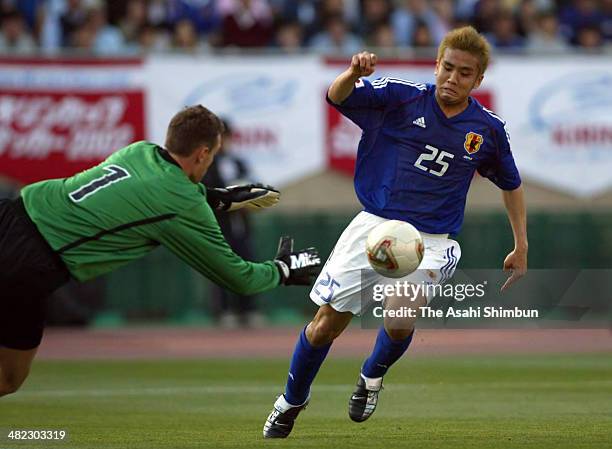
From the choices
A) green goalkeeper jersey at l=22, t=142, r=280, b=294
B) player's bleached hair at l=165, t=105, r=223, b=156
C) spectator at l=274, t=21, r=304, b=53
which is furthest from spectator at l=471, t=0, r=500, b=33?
green goalkeeper jersey at l=22, t=142, r=280, b=294

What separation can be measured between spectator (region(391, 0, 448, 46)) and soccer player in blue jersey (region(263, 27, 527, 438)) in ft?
36.8

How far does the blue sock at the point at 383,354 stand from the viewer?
8945 millimetres

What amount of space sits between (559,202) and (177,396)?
9822 mm

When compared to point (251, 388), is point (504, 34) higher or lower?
higher

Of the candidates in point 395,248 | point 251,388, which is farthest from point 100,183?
point 251,388

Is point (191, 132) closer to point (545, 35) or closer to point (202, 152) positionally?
point (202, 152)

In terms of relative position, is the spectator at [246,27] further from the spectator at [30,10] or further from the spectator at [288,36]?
the spectator at [30,10]

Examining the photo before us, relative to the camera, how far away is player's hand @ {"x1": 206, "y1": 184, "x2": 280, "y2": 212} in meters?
8.12

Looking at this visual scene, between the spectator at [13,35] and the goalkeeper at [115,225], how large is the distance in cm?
1155

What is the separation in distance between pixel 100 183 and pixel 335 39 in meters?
12.7

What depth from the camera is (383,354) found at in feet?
29.6

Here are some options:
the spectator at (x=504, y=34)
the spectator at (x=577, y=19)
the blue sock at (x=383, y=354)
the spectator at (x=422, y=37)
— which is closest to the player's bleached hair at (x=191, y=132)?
the blue sock at (x=383, y=354)

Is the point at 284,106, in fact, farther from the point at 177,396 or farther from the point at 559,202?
the point at 177,396

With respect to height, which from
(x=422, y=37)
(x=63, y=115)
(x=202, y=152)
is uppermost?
(x=202, y=152)
